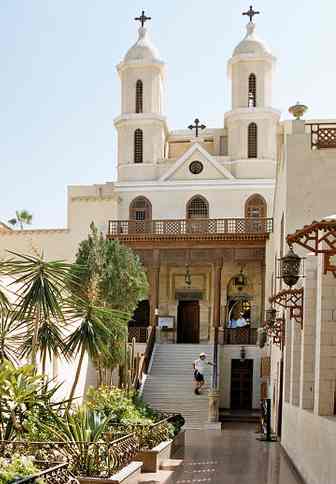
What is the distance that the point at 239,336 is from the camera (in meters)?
32.6

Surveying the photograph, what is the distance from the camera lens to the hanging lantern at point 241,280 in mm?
35812

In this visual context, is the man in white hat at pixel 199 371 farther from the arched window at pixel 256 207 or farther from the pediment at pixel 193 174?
the pediment at pixel 193 174

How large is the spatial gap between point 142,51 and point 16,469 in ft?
108

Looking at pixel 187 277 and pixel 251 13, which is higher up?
pixel 251 13

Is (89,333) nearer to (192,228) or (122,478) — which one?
(122,478)

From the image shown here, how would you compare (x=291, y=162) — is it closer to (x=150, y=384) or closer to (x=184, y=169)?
(x=150, y=384)

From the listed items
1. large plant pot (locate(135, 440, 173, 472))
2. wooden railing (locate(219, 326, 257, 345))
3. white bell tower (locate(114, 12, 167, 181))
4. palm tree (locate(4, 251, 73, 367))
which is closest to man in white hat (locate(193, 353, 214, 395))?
wooden railing (locate(219, 326, 257, 345))

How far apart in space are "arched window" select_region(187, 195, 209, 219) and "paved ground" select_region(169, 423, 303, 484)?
1466 cm

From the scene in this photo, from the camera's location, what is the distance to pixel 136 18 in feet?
133

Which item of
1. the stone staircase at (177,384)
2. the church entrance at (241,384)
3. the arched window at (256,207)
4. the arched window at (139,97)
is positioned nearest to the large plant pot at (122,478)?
the stone staircase at (177,384)

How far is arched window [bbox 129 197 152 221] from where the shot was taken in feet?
122

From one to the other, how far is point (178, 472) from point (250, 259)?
62.3 feet

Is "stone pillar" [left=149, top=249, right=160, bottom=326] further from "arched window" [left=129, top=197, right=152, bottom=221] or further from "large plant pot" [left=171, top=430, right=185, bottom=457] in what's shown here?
"large plant pot" [left=171, top=430, right=185, bottom=457]

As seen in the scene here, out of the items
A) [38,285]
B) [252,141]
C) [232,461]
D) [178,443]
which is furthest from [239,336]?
[38,285]
